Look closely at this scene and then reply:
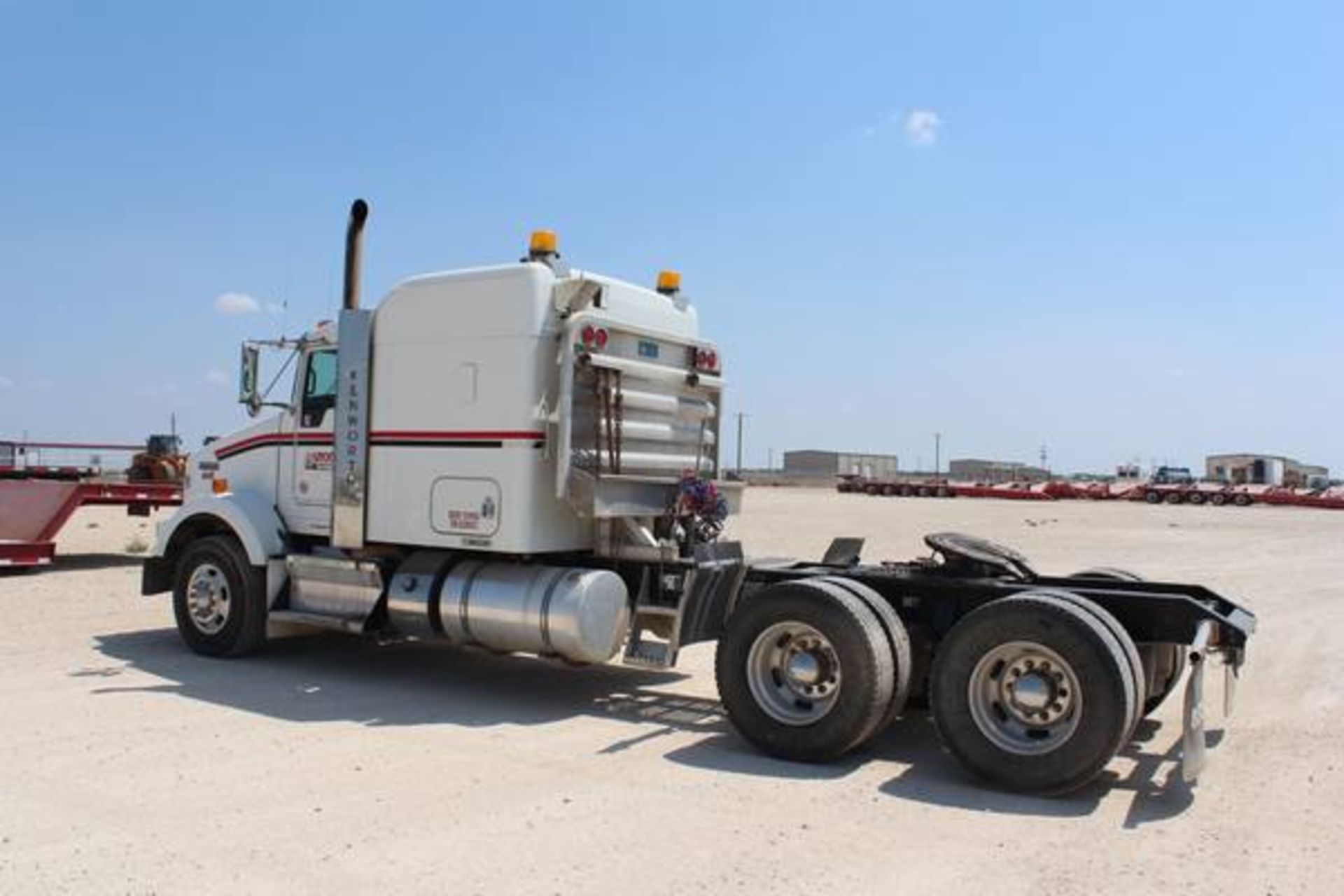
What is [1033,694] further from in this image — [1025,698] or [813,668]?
[813,668]

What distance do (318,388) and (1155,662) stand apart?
22.7 feet

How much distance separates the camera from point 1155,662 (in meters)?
7.41

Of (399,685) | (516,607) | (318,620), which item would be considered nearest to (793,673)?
→ (516,607)

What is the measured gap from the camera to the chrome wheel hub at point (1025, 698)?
6.41m

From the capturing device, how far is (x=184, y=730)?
24.3 ft

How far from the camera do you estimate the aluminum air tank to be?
8.34 m

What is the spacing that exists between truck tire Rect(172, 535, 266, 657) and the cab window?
1.26m

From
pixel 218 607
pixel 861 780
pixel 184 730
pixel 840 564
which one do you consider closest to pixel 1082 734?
pixel 861 780

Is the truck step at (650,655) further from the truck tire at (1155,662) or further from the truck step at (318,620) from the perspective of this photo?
the truck tire at (1155,662)

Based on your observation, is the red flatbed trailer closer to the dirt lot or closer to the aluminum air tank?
the dirt lot

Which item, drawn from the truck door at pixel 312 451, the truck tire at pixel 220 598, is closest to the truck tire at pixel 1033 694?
the truck door at pixel 312 451

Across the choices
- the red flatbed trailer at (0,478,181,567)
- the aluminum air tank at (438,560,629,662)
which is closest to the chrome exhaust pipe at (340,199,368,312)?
the aluminum air tank at (438,560,629,662)

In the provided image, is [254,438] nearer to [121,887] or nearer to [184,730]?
[184,730]

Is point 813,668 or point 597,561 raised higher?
point 597,561
